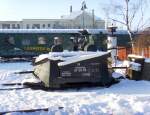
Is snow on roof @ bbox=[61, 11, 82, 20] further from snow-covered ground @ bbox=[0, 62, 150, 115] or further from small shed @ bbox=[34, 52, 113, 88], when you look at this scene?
snow-covered ground @ bbox=[0, 62, 150, 115]

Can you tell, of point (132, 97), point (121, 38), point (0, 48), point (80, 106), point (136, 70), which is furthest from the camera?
point (121, 38)

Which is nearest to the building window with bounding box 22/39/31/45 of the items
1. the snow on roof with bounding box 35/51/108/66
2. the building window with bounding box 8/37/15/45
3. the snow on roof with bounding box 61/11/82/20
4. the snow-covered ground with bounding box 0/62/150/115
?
the building window with bounding box 8/37/15/45

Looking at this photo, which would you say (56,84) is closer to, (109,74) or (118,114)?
(109,74)

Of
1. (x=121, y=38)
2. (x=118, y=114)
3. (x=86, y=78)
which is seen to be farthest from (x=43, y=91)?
(x=121, y=38)

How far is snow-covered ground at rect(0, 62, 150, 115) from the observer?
10.7m

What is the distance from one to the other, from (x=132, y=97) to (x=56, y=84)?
3.12 metres

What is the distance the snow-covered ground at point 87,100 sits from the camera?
10695 millimetres

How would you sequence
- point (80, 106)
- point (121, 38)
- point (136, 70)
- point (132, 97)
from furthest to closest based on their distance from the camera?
point (121, 38) → point (136, 70) → point (132, 97) → point (80, 106)

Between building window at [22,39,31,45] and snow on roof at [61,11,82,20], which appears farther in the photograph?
snow on roof at [61,11,82,20]

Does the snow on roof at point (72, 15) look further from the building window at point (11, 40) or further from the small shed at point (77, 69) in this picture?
the small shed at point (77, 69)

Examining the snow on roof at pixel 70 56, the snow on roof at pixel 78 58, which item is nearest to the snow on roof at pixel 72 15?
the snow on roof at pixel 70 56

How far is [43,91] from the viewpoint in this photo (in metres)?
14.3

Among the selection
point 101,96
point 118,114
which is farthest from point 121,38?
point 118,114

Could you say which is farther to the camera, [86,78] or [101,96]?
[86,78]
